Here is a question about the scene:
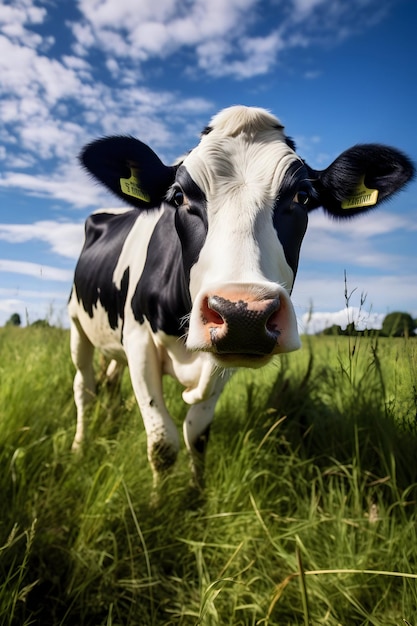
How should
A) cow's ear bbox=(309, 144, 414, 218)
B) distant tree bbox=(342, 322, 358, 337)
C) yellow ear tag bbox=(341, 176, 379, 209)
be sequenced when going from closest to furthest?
distant tree bbox=(342, 322, 358, 337) < cow's ear bbox=(309, 144, 414, 218) < yellow ear tag bbox=(341, 176, 379, 209)

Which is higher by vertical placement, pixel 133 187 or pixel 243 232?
pixel 133 187

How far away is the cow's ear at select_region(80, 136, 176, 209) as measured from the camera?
3.29 metres

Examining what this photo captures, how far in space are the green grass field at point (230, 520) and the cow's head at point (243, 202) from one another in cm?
37

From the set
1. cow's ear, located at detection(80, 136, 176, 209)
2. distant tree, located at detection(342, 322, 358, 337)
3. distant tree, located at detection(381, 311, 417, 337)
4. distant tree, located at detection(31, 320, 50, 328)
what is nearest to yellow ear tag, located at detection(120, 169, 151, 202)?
cow's ear, located at detection(80, 136, 176, 209)

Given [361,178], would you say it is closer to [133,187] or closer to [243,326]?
[133,187]

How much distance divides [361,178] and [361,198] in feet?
0.37

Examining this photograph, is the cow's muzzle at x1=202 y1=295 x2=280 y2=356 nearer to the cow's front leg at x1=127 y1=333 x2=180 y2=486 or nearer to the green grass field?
the green grass field

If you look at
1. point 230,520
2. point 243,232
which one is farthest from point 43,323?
point 243,232

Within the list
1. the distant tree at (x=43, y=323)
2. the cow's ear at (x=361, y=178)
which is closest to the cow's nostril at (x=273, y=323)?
the cow's ear at (x=361, y=178)

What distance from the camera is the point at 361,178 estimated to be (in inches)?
124

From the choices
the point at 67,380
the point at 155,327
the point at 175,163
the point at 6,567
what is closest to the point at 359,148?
the point at 175,163

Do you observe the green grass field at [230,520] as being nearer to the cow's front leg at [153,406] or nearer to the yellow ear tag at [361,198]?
the cow's front leg at [153,406]

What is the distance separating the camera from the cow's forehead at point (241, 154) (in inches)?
100.0

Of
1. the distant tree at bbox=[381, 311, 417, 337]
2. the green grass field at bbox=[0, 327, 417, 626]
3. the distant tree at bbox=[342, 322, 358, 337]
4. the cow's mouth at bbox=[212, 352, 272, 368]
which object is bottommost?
the green grass field at bbox=[0, 327, 417, 626]
